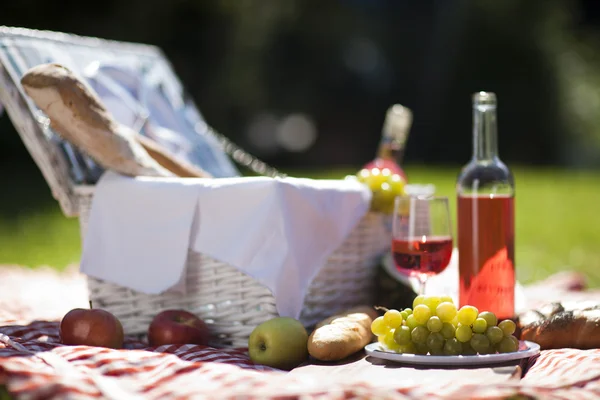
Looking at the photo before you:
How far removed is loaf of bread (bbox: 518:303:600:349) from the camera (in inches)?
99.3

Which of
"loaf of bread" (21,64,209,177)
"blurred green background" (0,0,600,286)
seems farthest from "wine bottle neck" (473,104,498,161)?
"blurred green background" (0,0,600,286)

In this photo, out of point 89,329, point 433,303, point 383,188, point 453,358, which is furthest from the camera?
point 383,188

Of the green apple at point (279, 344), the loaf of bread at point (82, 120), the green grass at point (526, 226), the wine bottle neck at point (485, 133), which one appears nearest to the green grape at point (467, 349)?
the green apple at point (279, 344)

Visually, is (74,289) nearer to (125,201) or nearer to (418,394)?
(125,201)

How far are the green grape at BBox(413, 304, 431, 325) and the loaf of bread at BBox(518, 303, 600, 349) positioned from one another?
479 mm

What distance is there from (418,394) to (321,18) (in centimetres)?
1305

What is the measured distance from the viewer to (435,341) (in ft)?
7.61

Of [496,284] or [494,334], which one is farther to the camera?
[496,284]

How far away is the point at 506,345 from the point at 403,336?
0.30m

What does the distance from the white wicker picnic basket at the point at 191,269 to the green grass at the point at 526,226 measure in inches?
74.0

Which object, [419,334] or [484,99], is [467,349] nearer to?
[419,334]

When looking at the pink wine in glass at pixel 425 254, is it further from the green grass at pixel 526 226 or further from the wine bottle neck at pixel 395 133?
the green grass at pixel 526 226

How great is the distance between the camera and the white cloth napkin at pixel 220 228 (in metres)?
2.71

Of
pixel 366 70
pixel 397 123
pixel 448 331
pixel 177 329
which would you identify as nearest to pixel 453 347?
pixel 448 331
